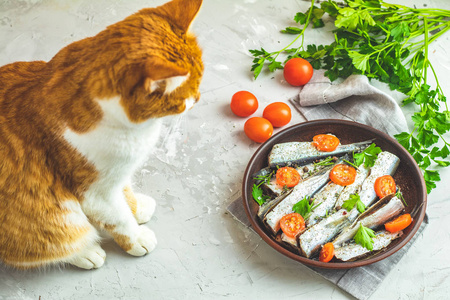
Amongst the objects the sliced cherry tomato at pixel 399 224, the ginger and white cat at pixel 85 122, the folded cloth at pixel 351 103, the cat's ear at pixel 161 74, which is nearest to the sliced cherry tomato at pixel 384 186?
the sliced cherry tomato at pixel 399 224

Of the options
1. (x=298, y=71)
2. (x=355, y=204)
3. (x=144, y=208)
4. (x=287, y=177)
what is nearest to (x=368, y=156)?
(x=355, y=204)

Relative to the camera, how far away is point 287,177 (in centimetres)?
167

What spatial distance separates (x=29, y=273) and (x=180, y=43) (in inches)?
42.0

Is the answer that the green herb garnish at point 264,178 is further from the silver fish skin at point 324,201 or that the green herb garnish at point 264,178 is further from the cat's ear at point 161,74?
the cat's ear at point 161,74

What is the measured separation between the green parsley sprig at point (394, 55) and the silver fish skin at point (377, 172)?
157 mm

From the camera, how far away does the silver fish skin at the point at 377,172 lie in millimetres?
1611

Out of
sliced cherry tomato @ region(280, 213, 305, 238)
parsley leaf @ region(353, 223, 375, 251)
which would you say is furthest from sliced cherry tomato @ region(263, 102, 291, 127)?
parsley leaf @ region(353, 223, 375, 251)

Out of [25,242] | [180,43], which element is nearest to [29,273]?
[25,242]

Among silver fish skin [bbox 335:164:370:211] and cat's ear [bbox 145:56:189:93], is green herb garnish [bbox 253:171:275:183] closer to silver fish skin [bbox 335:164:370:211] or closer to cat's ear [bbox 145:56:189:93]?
silver fish skin [bbox 335:164:370:211]

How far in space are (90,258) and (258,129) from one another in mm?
817

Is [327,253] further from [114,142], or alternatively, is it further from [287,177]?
[114,142]

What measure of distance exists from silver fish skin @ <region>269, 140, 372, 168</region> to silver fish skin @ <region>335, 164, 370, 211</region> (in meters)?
0.09

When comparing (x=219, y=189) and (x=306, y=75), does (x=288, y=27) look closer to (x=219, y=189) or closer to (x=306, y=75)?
(x=306, y=75)

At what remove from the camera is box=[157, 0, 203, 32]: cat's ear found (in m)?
1.15
